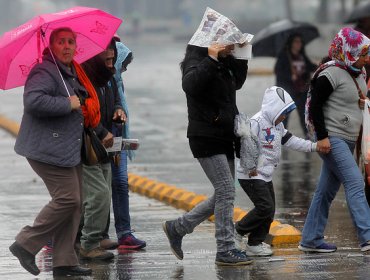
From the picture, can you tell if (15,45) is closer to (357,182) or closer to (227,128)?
(227,128)

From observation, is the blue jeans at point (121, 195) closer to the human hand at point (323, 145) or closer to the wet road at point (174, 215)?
the wet road at point (174, 215)

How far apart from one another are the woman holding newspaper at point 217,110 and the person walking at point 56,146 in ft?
2.57

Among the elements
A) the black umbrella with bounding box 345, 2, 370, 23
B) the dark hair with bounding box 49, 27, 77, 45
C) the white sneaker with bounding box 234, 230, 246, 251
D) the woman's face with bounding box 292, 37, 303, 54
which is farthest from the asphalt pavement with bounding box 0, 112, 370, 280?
the woman's face with bounding box 292, 37, 303, 54

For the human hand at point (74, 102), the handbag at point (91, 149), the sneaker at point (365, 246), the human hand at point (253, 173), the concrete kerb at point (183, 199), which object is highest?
the human hand at point (74, 102)

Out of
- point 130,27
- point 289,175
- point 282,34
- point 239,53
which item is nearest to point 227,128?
point 239,53

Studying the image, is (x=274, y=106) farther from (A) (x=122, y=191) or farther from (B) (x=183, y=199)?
(B) (x=183, y=199)

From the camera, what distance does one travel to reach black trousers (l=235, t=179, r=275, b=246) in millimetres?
8883

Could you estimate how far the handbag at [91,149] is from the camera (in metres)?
8.28

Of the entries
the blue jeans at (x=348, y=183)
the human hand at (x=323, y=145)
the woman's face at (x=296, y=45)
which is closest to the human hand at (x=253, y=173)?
the human hand at (x=323, y=145)

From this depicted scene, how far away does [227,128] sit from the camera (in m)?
8.39

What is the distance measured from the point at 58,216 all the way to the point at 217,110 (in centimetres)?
138

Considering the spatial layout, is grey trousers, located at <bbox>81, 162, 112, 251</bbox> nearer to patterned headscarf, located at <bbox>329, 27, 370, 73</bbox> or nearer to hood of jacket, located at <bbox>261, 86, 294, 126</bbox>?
hood of jacket, located at <bbox>261, 86, 294, 126</bbox>

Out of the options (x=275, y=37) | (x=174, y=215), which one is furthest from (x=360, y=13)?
(x=174, y=215)

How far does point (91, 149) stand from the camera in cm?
829
